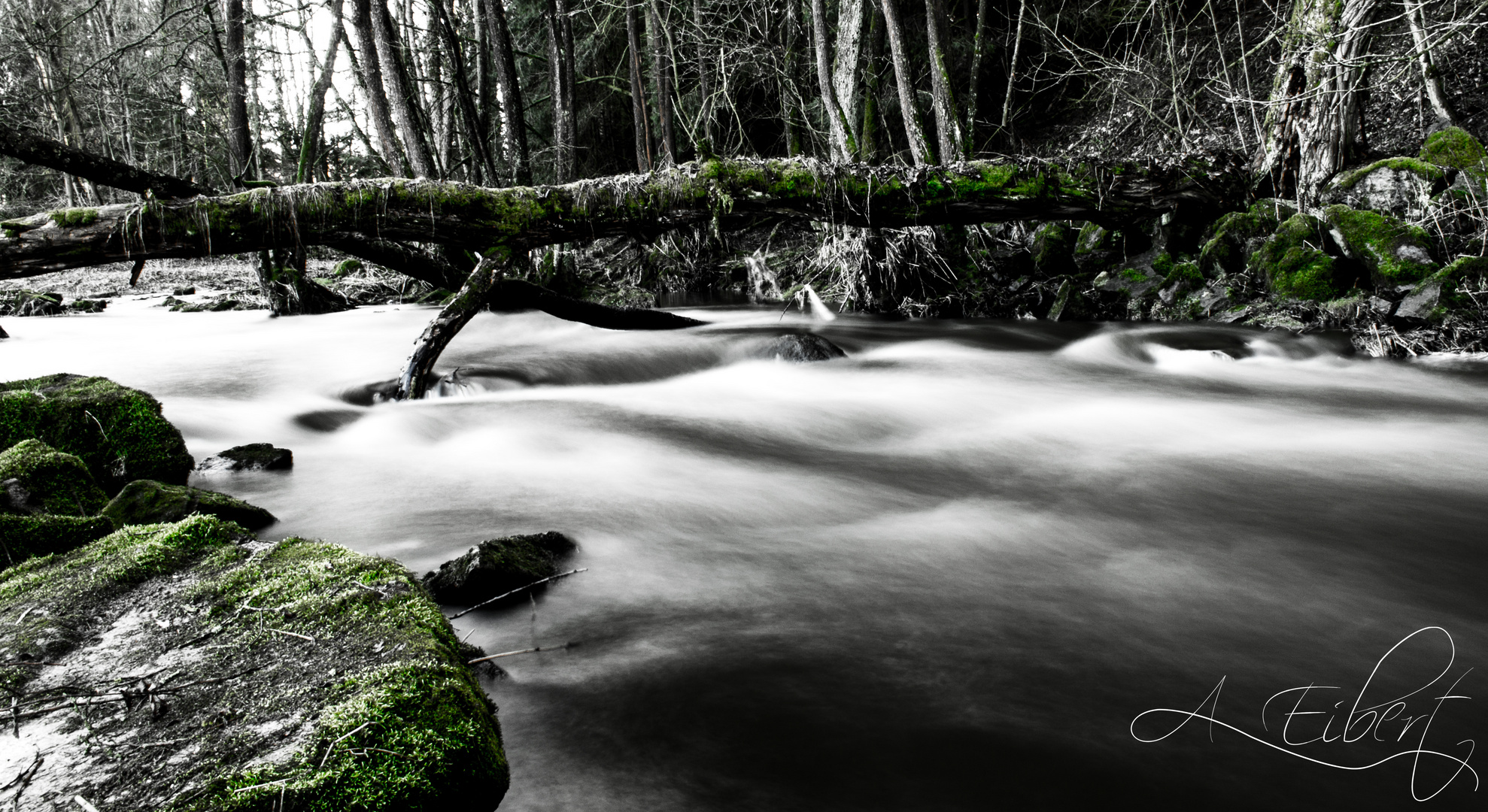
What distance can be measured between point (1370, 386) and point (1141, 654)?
5.43 metres

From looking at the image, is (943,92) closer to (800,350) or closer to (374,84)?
(800,350)

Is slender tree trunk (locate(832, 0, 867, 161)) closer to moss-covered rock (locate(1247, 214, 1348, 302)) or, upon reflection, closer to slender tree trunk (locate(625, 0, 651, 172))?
slender tree trunk (locate(625, 0, 651, 172))

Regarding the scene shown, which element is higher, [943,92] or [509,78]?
[509,78]

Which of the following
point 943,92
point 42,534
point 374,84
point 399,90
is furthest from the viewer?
point 374,84

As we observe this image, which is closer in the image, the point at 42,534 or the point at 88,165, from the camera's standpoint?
the point at 42,534

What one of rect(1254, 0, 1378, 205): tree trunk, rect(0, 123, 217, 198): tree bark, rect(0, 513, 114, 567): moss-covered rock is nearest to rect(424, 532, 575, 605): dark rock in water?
rect(0, 513, 114, 567): moss-covered rock

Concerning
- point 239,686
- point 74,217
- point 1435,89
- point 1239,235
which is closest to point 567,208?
point 74,217

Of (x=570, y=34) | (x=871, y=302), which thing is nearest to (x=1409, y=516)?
(x=871, y=302)

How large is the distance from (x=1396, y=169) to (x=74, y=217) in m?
11.4

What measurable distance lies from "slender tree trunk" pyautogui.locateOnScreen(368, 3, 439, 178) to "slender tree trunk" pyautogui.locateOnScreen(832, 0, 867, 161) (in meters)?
5.38

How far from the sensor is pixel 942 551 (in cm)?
392

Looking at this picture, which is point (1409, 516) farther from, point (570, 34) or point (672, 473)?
point (570, 34)

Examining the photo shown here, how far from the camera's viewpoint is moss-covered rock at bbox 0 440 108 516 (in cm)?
282
